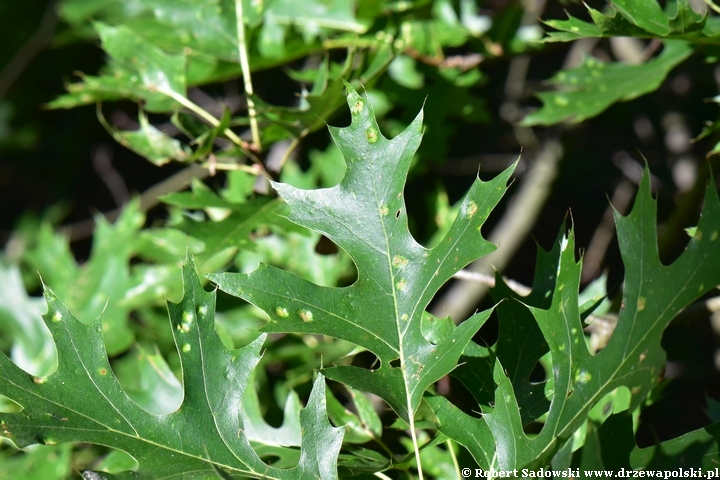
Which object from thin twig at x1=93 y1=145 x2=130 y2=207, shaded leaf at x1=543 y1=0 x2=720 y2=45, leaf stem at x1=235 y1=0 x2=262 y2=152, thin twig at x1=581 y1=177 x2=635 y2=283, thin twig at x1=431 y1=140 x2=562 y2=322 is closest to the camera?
shaded leaf at x1=543 y1=0 x2=720 y2=45

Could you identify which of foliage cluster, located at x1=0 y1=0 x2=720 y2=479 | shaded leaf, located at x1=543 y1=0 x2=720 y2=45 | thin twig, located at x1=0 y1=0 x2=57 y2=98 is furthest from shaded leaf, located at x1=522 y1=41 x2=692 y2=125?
thin twig, located at x1=0 y1=0 x2=57 y2=98

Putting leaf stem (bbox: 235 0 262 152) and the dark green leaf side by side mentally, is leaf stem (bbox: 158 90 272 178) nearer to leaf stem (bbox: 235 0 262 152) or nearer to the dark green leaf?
leaf stem (bbox: 235 0 262 152)

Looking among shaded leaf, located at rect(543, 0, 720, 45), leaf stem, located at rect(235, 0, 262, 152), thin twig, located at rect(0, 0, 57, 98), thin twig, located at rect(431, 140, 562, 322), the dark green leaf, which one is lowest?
thin twig, located at rect(431, 140, 562, 322)

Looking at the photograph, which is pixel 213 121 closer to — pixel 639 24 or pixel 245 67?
pixel 245 67

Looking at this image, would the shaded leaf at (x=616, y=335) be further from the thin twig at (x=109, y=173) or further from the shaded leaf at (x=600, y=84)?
the thin twig at (x=109, y=173)

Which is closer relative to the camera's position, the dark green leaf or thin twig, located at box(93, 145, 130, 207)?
the dark green leaf

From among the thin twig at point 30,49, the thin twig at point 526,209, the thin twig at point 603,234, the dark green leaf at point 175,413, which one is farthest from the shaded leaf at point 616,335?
the thin twig at point 30,49

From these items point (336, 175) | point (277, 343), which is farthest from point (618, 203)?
point (277, 343)

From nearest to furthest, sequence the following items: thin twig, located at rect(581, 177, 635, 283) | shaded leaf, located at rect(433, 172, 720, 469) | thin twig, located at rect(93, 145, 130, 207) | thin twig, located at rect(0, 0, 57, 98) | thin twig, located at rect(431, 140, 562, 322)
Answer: shaded leaf, located at rect(433, 172, 720, 469) < thin twig, located at rect(431, 140, 562, 322) < thin twig, located at rect(581, 177, 635, 283) < thin twig, located at rect(0, 0, 57, 98) < thin twig, located at rect(93, 145, 130, 207)

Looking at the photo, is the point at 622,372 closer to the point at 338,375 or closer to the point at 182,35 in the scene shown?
the point at 338,375

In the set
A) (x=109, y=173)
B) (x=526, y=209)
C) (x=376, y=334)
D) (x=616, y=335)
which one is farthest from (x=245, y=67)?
(x=109, y=173)

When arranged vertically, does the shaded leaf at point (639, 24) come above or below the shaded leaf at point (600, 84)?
above

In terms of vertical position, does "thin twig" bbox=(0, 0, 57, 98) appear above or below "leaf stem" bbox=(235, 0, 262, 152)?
below

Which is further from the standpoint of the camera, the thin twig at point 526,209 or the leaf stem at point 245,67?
the thin twig at point 526,209
